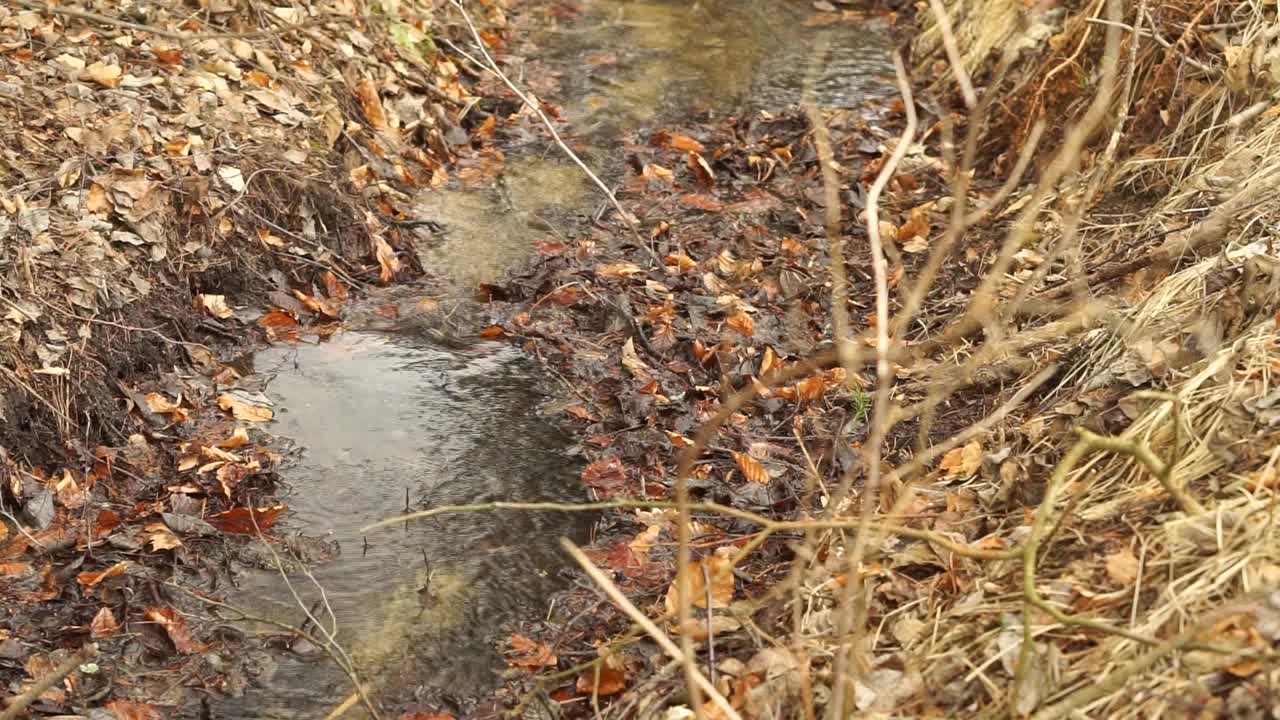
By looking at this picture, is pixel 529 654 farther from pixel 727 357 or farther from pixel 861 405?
pixel 727 357

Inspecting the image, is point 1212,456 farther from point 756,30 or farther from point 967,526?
point 756,30

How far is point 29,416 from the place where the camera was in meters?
3.76

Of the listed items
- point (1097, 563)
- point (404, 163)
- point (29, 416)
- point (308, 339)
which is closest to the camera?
point (1097, 563)

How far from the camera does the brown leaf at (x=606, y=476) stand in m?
4.03

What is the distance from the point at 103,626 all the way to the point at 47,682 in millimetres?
928

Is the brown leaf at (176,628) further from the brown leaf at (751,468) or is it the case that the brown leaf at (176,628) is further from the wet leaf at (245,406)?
the brown leaf at (751,468)

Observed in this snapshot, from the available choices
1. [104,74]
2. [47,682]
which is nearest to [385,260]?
[104,74]

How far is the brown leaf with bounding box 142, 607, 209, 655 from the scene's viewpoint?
3326 millimetres

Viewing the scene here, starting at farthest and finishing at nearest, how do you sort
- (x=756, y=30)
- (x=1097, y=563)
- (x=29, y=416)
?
1. (x=756, y=30)
2. (x=29, y=416)
3. (x=1097, y=563)

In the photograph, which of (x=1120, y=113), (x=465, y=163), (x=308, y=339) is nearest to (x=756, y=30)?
(x=465, y=163)

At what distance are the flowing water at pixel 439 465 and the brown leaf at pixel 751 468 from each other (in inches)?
22.5

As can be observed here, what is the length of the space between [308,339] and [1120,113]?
3.67 m

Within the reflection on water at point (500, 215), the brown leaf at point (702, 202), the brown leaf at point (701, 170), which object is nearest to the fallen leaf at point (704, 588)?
the reflection on water at point (500, 215)

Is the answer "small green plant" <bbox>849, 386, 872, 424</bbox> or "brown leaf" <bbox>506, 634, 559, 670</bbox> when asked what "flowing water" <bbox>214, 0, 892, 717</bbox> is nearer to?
"brown leaf" <bbox>506, 634, 559, 670</bbox>
